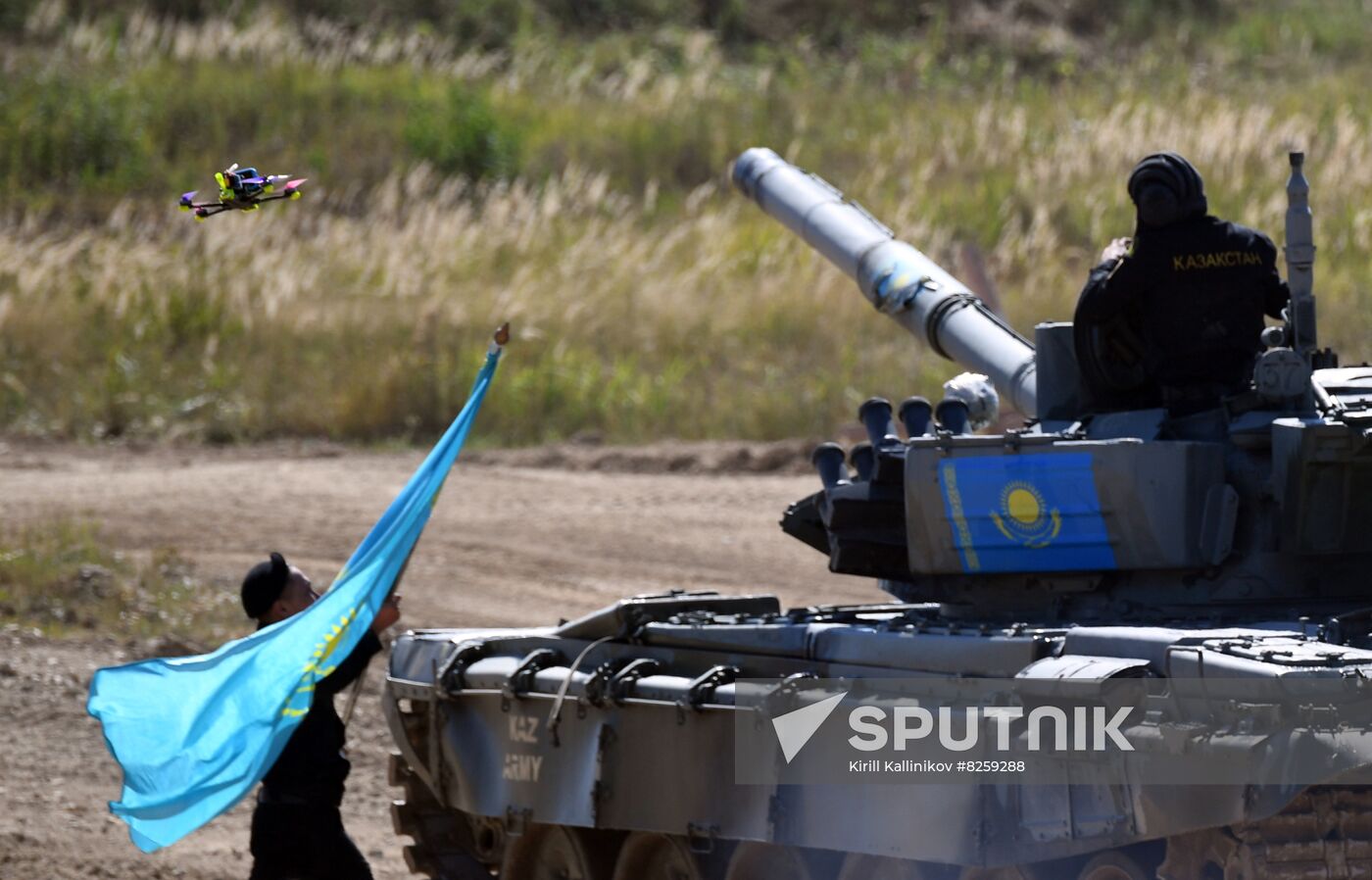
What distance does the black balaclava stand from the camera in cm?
707

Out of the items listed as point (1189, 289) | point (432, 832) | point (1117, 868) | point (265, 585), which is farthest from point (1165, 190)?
point (432, 832)

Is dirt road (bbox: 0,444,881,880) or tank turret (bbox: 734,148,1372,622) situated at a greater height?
tank turret (bbox: 734,148,1372,622)

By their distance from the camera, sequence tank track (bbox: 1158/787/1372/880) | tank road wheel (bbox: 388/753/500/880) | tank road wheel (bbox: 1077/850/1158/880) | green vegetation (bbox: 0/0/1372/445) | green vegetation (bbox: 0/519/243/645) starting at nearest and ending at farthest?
1. tank track (bbox: 1158/787/1372/880)
2. tank road wheel (bbox: 1077/850/1158/880)
3. tank road wheel (bbox: 388/753/500/880)
4. green vegetation (bbox: 0/519/243/645)
5. green vegetation (bbox: 0/0/1372/445)

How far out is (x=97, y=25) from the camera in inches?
1053

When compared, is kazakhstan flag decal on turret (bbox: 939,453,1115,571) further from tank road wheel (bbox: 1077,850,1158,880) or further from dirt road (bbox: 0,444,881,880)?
dirt road (bbox: 0,444,881,880)

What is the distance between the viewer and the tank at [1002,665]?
5.73m

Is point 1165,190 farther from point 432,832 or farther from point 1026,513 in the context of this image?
point 432,832

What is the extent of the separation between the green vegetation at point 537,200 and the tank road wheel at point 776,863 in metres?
11.0

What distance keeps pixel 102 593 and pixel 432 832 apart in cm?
480

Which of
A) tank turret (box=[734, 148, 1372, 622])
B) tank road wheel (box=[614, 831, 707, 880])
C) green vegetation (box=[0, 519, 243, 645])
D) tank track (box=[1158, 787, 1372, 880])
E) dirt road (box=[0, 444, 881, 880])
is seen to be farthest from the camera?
green vegetation (box=[0, 519, 243, 645])

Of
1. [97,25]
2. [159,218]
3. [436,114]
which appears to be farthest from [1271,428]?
[97,25]

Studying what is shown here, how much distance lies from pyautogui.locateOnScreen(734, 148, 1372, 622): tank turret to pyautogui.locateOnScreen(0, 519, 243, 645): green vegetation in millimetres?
6267

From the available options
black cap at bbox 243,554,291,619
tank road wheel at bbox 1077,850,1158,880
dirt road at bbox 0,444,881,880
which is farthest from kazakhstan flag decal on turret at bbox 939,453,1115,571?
dirt road at bbox 0,444,881,880

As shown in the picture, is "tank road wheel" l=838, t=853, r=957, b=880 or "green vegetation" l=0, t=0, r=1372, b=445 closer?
"tank road wheel" l=838, t=853, r=957, b=880
